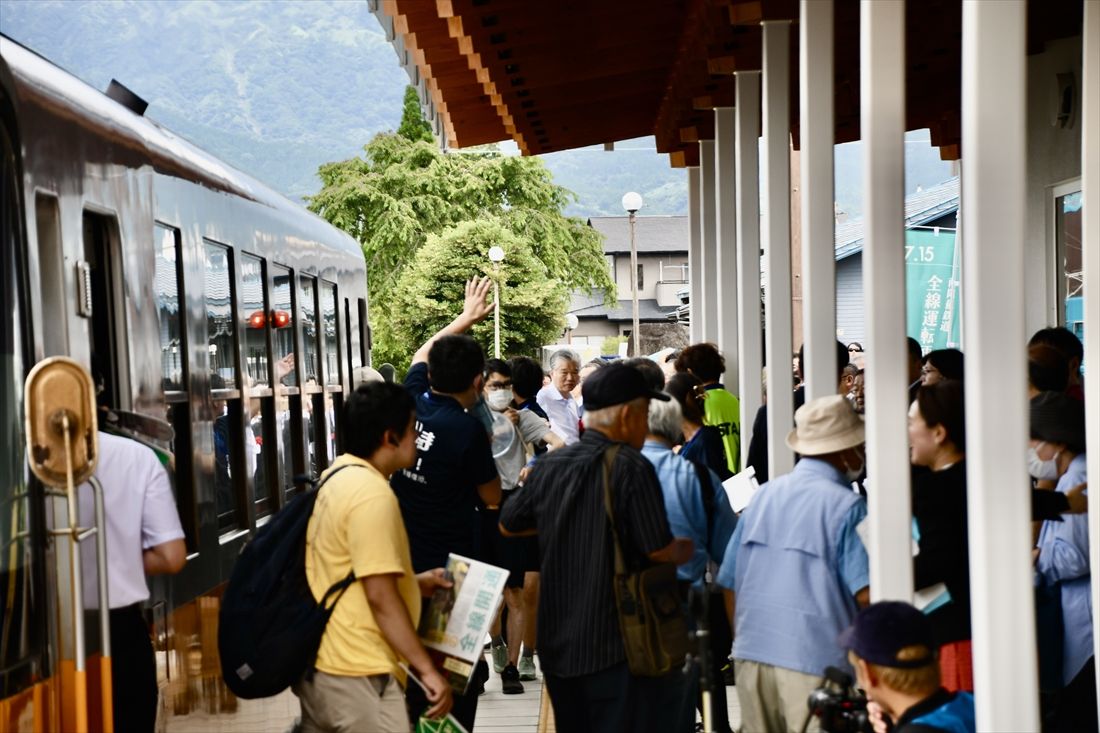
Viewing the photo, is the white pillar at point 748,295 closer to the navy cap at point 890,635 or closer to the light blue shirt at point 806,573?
the light blue shirt at point 806,573

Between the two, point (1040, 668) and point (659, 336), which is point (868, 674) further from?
point (659, 336)

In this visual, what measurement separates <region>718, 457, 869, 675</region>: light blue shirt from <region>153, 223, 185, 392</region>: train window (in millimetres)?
2296

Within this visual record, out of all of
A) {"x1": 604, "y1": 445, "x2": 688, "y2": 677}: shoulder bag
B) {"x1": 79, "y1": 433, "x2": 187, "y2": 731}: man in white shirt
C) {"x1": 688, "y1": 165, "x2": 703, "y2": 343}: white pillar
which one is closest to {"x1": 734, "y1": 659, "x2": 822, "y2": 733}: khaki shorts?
{"x1": 604, "y1": 445, "x2": 688, "y2": 677}: shoulder bag

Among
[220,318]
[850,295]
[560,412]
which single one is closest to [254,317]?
[220,318]

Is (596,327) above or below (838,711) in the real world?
below

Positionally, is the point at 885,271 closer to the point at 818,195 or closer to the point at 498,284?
the point at 818,195

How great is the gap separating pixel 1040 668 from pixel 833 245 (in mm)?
2427

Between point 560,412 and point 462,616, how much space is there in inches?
274

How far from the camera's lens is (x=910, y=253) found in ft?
61.4

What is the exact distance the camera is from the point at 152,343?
577cm

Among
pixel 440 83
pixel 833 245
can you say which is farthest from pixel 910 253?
pixel 833 245

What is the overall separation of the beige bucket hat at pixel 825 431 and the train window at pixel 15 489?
90.1 inches

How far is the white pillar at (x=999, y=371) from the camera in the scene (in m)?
4.52

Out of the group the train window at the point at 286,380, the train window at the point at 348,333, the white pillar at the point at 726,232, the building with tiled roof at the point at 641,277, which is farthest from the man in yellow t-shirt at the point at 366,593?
the building with tiled roof at the point at 641,277
